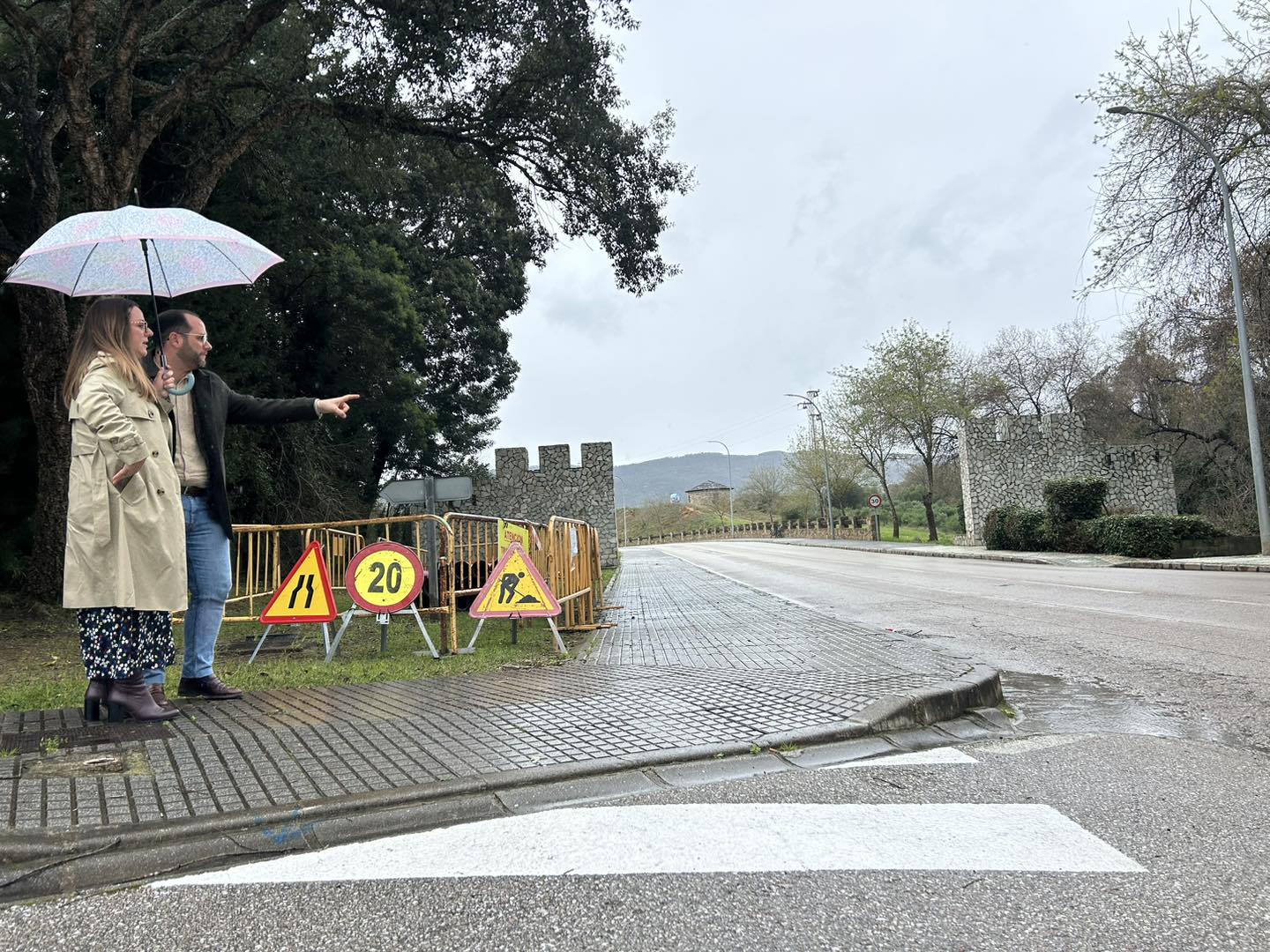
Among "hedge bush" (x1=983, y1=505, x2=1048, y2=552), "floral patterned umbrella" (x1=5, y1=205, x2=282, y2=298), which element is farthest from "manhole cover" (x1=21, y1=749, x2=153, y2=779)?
"hedge bush" (x1=983, y1=505, x2=1048, y2=552)

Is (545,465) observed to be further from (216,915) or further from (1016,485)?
(216,915)

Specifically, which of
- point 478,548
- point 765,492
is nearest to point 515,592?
point 478,548

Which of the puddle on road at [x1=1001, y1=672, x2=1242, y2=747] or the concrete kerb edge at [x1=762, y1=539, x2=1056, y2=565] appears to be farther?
the concrete kerb edge at [x1=762, y1=539, x2=1056, y2=565]

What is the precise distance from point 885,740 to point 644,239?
1211cm

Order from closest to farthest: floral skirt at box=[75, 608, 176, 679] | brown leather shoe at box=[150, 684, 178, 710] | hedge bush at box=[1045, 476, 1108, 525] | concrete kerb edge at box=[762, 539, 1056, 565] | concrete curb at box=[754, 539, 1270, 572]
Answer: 1. floral skirt at box=[75, 608, 176, 679]
2. brown leather shoe at box=[150, 684, 178, 710]
3. concrete curb at box=[754, 539, 1270, 572]
4. concrete kerb edge at box=[762, 539, 1056, 565]
5. hedge bush at box=[1045, 476, 1108, 525]

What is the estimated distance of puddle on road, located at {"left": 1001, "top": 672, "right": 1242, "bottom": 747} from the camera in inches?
170

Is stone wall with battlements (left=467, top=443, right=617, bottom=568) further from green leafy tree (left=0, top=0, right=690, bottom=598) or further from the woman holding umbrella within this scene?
the woman holding umbrella

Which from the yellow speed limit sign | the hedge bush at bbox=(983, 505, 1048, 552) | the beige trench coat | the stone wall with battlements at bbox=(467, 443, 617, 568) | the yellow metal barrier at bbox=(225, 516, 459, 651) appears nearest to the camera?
the beige trench coat

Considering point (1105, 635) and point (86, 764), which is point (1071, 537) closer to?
point (1105, 635)

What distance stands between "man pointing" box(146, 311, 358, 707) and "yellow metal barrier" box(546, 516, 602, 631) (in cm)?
426

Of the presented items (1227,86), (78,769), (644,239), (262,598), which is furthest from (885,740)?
(1227,86)

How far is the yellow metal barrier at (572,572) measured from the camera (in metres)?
9.16

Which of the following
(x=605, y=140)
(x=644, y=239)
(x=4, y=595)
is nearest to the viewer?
(x=4, y=595)

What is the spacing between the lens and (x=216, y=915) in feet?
7.60
